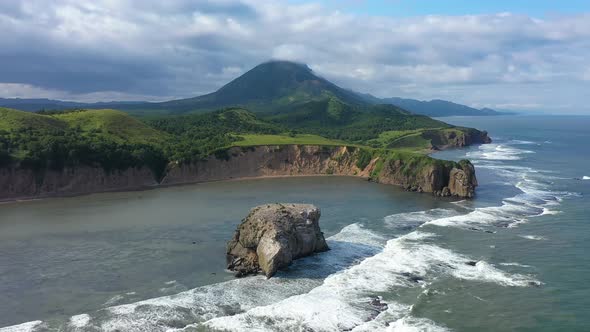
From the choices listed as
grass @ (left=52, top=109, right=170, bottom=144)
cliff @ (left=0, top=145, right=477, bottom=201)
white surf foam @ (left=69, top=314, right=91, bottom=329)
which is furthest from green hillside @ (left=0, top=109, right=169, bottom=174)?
white surf foam @ (left=69, top=314, right=91, bottom=329)

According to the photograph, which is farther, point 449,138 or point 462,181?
point 449,138

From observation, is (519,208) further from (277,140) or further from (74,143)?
(74,143)

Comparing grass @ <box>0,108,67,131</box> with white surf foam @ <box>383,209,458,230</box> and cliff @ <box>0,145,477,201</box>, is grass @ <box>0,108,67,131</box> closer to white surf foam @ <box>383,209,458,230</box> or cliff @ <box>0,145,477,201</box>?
cliff @ <box>0,145,477,201</box>

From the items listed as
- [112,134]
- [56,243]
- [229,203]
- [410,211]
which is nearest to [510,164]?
[410,211]

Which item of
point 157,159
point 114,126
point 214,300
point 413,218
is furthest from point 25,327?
point 114,126

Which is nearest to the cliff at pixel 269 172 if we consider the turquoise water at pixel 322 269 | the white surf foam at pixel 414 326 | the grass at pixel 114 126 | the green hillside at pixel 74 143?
the green hillside at pixel 74 143

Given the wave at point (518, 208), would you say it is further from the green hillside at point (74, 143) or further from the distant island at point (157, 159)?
the green hillside at point (74, 143)
